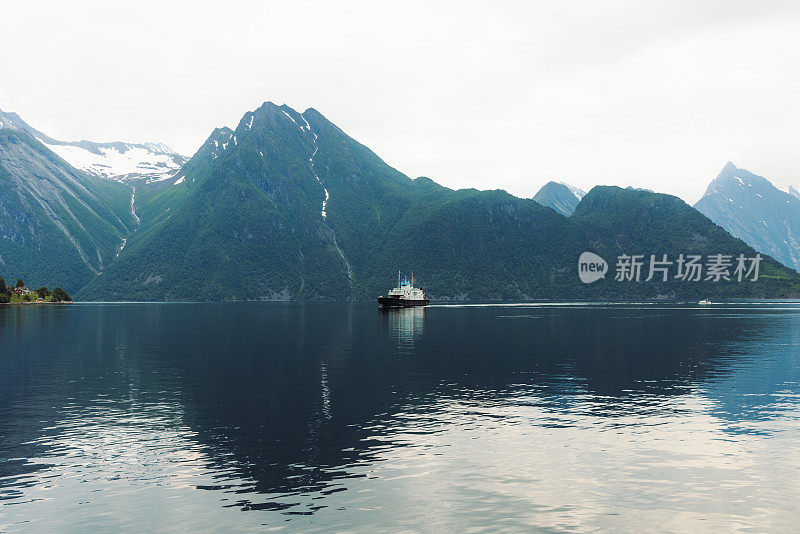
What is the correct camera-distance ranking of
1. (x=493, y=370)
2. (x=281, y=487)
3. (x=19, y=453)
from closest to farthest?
(x=281, y=487), (x=19, y=453), (x=493, y=370)

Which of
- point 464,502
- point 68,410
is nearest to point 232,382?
point 68,410

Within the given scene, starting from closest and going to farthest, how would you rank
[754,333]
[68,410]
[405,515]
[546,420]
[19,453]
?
[405,515] → [19,453] → [546,420] → [68,410] → [754,333]

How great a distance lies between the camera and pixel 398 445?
1585 inches

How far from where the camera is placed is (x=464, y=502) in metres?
29.7

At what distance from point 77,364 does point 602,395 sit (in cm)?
6563

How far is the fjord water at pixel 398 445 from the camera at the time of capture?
28.3 metres

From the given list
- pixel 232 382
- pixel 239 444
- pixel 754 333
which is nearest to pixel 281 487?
pixel 239 444

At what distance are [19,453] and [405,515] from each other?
2537 centimetres

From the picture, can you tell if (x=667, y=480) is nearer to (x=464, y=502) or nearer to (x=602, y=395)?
(x=464, y=502)

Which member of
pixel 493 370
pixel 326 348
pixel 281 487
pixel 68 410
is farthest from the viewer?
pixel 326 348

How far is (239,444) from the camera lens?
40.5 meters

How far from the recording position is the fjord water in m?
28.3

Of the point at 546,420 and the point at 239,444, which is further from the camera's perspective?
A: the point at 546,420

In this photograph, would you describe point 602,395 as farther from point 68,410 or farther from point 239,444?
point 68,410
